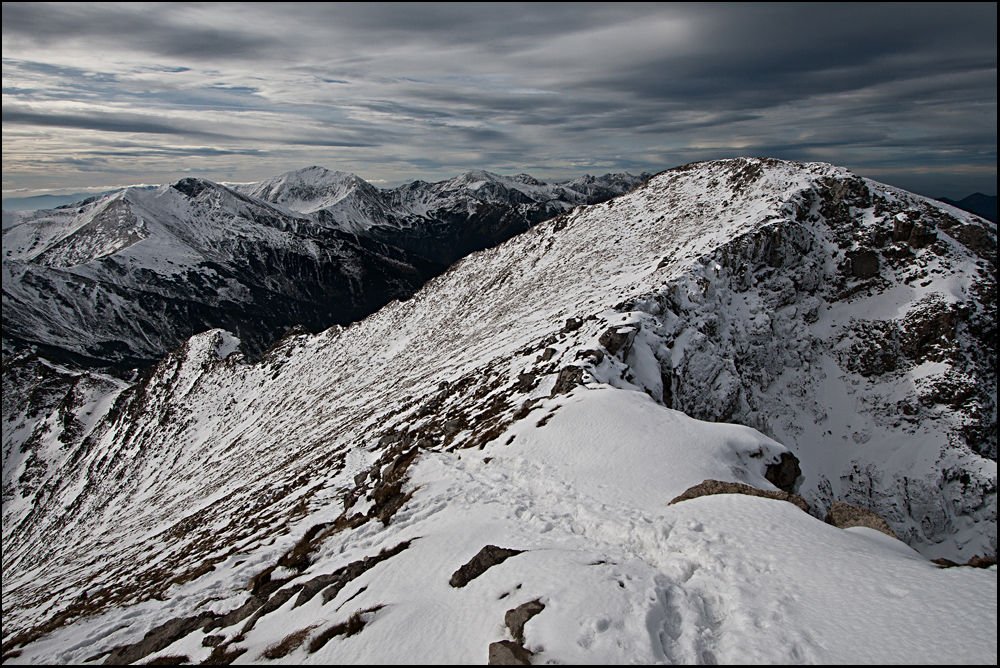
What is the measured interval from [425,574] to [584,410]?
8.49m

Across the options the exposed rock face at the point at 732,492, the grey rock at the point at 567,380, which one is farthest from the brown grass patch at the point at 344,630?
the grey rock at the point at 567,380

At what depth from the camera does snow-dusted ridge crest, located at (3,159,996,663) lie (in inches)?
283

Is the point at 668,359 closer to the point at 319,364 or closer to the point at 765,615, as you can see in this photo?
the point at 765,615

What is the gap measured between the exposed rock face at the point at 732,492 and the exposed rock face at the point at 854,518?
67 centimetres

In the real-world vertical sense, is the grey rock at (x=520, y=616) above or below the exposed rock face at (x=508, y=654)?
below

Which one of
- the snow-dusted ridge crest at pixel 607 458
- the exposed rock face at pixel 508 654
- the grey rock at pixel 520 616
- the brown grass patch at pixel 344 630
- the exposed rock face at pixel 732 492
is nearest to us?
the exposed rock face at pixel 508 654

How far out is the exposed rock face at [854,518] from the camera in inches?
390

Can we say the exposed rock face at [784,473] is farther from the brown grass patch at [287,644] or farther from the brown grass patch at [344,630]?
the brown grass patch at [287,644]

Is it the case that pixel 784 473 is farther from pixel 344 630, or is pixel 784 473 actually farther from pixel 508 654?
pixel 344 630

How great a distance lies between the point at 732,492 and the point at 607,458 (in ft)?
11.7

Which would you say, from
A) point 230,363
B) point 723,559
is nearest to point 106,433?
point 230,363

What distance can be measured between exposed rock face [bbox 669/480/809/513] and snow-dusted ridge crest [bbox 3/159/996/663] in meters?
0.68

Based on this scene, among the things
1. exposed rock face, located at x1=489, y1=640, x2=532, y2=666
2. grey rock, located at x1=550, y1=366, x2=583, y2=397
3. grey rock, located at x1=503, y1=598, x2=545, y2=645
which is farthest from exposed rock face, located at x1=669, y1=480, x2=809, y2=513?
grey rock, located at x1=550, y1=366, x2=583, y2=397

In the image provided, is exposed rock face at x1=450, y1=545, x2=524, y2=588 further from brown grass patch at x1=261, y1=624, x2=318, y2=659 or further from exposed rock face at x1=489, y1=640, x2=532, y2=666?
brown grass patch at x1=261, y1=624, x2=318, y2=659
